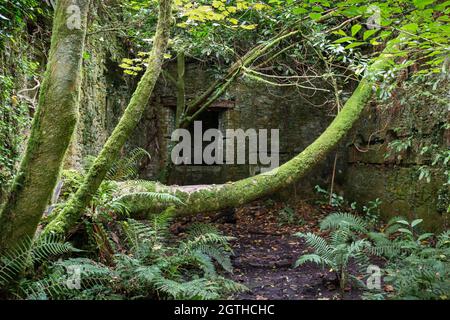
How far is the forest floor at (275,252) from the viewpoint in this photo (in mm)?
3357

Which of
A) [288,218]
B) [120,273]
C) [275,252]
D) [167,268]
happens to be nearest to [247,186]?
[275,252]

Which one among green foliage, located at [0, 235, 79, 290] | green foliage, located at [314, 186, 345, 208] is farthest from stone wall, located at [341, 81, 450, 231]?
green foliage, located at [0, 235, 79, 290]

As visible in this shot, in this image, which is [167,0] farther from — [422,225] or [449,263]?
[422,225]

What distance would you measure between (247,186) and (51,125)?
253 cm

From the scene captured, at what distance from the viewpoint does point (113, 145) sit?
2795 millimetres

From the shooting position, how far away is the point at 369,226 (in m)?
5.43

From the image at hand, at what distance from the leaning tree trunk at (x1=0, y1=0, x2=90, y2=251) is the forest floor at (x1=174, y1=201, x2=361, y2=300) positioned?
191 centimetres

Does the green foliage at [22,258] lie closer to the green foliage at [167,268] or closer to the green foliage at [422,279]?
the green foliage at [167,268]

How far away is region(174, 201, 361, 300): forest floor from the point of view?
3.36 meters

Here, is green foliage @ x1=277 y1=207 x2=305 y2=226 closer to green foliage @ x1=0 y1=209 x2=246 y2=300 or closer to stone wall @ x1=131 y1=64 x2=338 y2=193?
stone wall @ x1=131 y1=64 x2=338 y2=193

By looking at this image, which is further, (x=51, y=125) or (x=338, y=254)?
(x=338, y=254)

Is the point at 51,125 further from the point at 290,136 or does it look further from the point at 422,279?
the point at 290,136

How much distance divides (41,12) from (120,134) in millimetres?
1795
